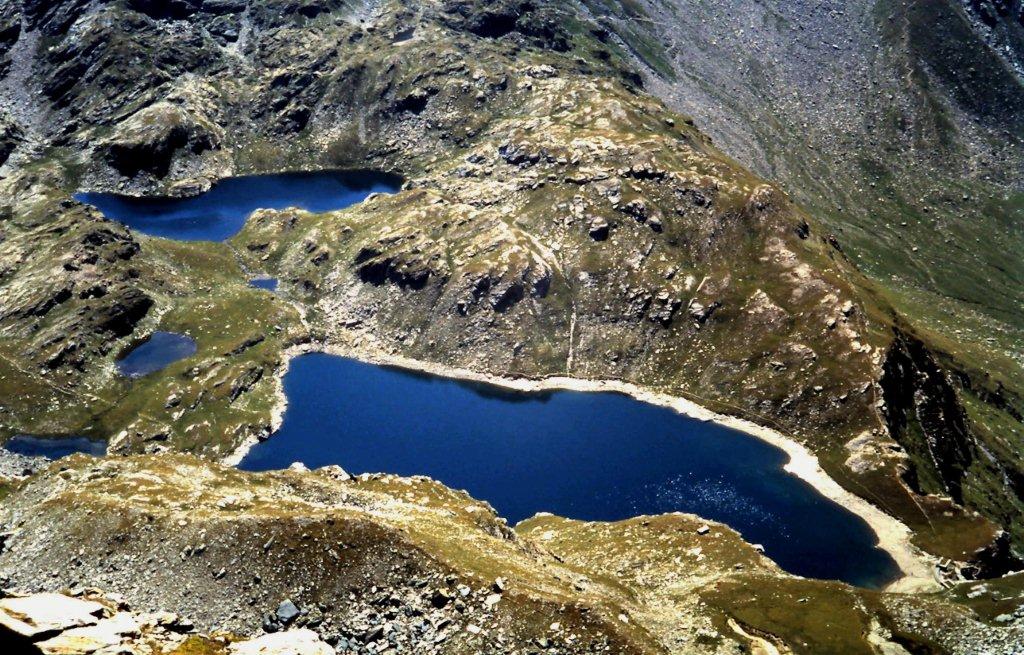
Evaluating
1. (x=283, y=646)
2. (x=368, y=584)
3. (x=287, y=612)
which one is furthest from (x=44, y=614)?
(x=368, y=584)

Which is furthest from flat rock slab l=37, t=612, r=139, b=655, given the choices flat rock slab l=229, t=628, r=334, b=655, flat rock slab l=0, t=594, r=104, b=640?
flat rock slab l=229, t=628, r=334, b=655

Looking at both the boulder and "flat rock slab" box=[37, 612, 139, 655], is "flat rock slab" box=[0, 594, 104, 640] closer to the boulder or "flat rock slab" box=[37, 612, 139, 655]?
"flat rock slab" box=[37, 612, 139, 655]

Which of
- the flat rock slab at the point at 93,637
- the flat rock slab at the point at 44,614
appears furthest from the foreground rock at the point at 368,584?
the flat rock slab at the point at 44,614

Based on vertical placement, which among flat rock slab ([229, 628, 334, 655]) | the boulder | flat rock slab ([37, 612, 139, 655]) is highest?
flat rock slab ([37, 612, 139, 655])

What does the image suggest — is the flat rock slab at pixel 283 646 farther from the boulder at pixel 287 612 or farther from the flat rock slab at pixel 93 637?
the boulder at pixel 287 612

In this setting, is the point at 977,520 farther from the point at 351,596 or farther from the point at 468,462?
the point at 351,596

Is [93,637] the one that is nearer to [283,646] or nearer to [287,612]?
[283,646]

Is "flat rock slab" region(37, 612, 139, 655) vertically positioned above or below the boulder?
above
